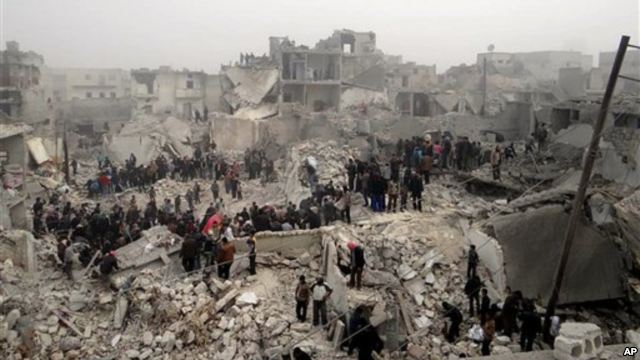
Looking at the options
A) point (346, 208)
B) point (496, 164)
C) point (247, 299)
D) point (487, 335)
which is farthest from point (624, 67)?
point (247, 299)

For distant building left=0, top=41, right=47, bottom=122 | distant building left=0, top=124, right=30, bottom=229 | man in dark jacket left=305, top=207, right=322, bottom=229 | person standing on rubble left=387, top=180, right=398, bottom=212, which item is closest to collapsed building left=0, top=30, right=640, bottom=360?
distant building left=0, top=124, right=30, bottom=229

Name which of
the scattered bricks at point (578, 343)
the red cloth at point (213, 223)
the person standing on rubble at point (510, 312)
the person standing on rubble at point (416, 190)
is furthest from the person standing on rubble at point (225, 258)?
the scattered bricks at point (578, 343)

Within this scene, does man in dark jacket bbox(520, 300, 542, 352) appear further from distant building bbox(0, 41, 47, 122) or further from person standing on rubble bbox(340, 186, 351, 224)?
distant building bbox(0, 41, 47, 122)

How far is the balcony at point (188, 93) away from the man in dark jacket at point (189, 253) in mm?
35267

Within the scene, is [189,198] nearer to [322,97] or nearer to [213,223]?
[213,223]

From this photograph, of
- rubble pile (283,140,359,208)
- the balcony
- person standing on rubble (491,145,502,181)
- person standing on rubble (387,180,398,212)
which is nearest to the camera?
person standing on rubble (387,180,398,212)

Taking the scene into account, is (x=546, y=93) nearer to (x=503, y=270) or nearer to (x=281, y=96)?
(x=281, y=96)

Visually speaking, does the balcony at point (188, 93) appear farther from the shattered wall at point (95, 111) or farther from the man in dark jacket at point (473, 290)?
the man in dark jacket at point (473, 290)

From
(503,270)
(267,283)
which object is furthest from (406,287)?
(267,283)

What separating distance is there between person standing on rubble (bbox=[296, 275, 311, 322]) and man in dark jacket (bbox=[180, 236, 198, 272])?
3.01 m

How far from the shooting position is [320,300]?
36.6ft

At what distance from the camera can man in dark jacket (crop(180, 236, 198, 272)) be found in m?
13.1

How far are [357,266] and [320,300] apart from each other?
1124 millimetres

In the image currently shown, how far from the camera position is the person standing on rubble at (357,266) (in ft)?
38.5
